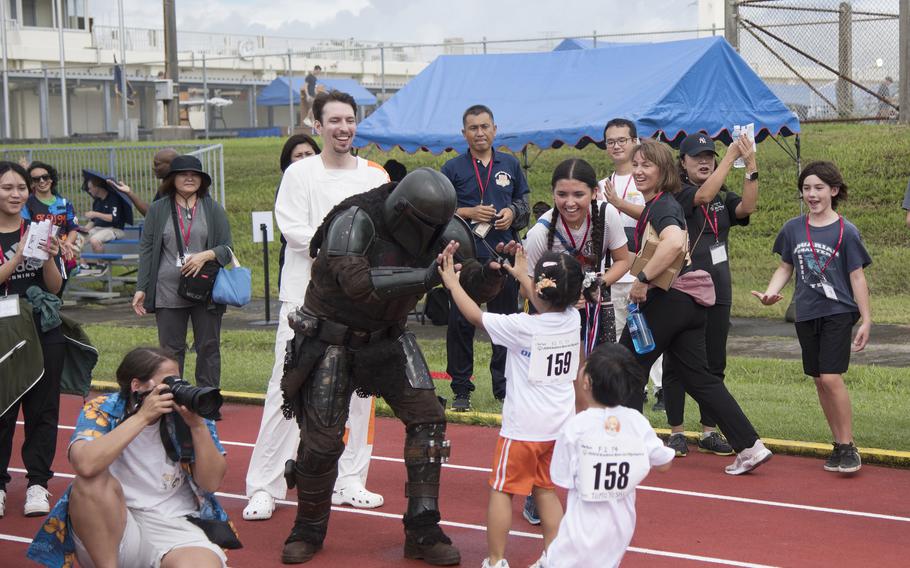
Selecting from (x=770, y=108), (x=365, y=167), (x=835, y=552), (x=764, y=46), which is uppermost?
(x=764, y=46)

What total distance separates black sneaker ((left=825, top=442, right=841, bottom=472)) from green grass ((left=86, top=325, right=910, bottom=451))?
2.08 feet

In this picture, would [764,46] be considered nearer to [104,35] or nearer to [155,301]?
[155,301]

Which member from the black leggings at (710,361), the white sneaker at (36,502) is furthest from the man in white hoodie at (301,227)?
the black leggings at (710,361)

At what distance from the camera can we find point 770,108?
1430cm

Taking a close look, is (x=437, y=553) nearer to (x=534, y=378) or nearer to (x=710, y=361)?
(x=534, y=378)

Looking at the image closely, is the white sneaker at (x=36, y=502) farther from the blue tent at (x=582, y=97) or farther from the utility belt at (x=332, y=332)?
the blue tent at (x=582, y=97)

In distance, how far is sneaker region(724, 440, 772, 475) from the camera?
7.35 m

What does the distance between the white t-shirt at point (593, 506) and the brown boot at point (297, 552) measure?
1562 millimetres

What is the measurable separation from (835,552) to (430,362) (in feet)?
20.8

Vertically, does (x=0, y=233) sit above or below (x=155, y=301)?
above

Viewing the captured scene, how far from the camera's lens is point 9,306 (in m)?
6.65

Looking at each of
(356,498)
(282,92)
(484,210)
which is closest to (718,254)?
(484,210)

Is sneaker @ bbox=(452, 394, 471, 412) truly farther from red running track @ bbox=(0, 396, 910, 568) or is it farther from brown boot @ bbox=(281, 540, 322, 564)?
brown boot @ bbox=(281, 540, 322, 564)

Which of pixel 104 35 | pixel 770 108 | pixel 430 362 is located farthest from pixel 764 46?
pixel 104 35
